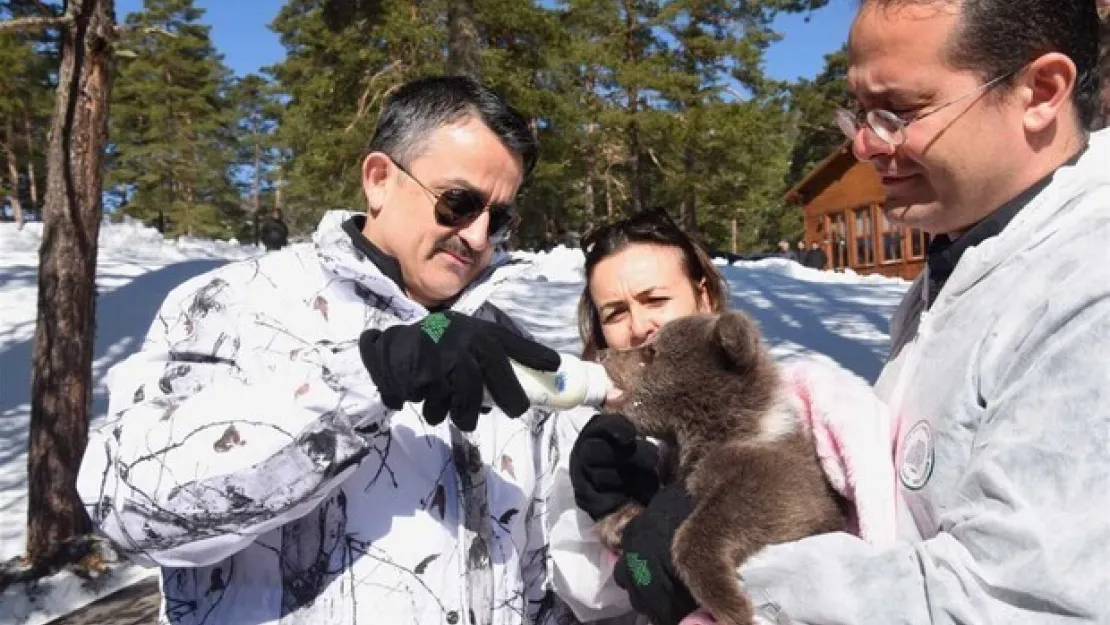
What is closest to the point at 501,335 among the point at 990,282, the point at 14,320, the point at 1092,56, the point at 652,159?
the point at 990,282

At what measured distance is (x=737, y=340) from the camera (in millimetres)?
2461

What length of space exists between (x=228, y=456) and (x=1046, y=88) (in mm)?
1880

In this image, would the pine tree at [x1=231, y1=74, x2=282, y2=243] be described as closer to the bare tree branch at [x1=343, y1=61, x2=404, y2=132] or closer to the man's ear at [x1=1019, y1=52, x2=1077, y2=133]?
the bare tree branch at [x1=343, y1=61, x2=404, y2=132]

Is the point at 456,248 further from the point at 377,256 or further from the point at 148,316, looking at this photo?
the point at 148,316

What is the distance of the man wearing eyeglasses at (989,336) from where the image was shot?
4.33 feet

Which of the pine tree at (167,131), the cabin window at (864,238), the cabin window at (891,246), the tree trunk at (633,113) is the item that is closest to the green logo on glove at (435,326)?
the tree trunk at (633,113)

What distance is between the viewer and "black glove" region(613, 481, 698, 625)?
2.16 meters

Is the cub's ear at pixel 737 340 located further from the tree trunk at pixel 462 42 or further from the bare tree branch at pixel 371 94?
the bare tree branch at pixel 371 94

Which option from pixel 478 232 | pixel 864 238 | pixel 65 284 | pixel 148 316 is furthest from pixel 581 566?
pixel 864 238

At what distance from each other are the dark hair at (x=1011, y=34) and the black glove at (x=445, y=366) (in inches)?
45.3

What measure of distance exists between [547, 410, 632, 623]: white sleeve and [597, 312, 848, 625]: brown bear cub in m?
0.08

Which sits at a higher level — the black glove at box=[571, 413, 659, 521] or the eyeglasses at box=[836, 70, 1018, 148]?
the eyeglasses at box=[836, 70, 1018, 148]

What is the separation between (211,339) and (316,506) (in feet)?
1.71

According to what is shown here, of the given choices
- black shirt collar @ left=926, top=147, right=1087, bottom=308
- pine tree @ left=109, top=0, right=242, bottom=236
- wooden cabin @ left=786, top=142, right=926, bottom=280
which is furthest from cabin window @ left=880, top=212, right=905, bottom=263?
pine tree @ left=109, top=0, right=242, bottom=236
